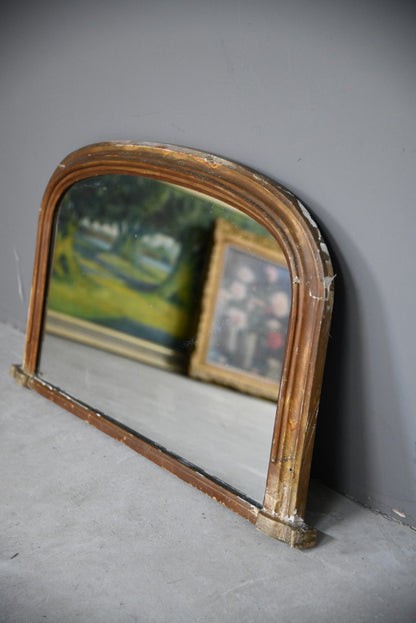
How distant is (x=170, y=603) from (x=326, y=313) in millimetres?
655

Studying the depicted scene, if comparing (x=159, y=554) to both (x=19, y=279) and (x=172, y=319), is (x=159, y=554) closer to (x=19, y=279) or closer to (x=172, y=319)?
(x=172, y=319)

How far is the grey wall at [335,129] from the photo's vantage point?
4.21 ft

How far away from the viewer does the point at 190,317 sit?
1.78 metres

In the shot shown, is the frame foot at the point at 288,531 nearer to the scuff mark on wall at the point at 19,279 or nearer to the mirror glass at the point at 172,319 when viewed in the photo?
the mirror glass at the point at 172,319

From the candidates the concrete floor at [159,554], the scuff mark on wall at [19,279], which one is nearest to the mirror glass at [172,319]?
the concrete floor at [159,554]

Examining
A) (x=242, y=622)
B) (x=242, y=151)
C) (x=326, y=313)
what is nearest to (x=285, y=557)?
(x=242, y=622)

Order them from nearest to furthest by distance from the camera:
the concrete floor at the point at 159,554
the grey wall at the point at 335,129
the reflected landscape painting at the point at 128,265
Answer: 1. the concrete floor at the point at 159,554
2. the grey wall at the point at 335,129
3. the reflected landscape painting at the point at 128,265

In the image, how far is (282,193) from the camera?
1352 mm

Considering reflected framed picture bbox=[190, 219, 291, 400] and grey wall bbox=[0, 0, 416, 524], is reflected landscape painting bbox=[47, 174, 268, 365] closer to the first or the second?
reflected framed picture bbox=[190, 219, 291, 400]

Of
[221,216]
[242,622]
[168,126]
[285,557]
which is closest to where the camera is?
[242,622]

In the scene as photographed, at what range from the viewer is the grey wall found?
128 cm

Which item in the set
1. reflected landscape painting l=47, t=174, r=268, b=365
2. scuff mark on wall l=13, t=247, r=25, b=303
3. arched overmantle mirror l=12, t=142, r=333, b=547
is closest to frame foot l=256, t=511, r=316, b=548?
arched overmantle mirror l=12, t=142, r=333, b=547

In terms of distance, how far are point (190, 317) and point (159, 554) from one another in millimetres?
720

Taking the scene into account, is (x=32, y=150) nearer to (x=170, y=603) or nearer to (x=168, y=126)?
(x=168, y=126)
